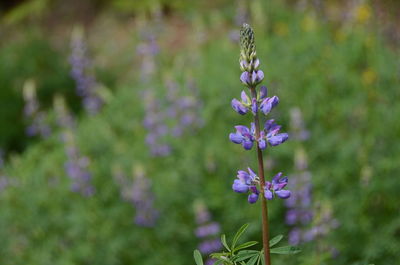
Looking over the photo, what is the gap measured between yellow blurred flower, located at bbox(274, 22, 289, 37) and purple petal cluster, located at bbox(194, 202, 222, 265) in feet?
12.4

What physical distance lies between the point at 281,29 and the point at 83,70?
3.05 metres

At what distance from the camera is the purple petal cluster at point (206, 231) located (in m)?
3.85

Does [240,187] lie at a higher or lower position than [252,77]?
lower

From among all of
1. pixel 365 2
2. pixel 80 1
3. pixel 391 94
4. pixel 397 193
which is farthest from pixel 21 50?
pixel 397 193

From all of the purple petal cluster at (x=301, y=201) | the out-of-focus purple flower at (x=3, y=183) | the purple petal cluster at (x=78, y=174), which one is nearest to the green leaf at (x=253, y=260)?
the purple petal cluster at (x=301, y=201)

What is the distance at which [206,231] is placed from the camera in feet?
13.0

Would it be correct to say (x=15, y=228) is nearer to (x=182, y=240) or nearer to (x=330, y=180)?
(x=182, y=240)

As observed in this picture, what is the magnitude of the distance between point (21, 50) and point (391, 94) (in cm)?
660

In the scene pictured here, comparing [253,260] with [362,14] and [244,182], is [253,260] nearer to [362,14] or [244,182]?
[244,182]

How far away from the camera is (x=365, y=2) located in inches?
265

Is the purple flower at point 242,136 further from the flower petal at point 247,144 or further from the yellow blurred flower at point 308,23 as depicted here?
the yellow blurred flower at point 308,23

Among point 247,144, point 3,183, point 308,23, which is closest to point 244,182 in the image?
point 247,144

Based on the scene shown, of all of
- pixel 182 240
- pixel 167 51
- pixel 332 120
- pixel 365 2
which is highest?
pixel 167 51

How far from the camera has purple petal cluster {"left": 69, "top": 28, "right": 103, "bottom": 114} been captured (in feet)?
17.9
